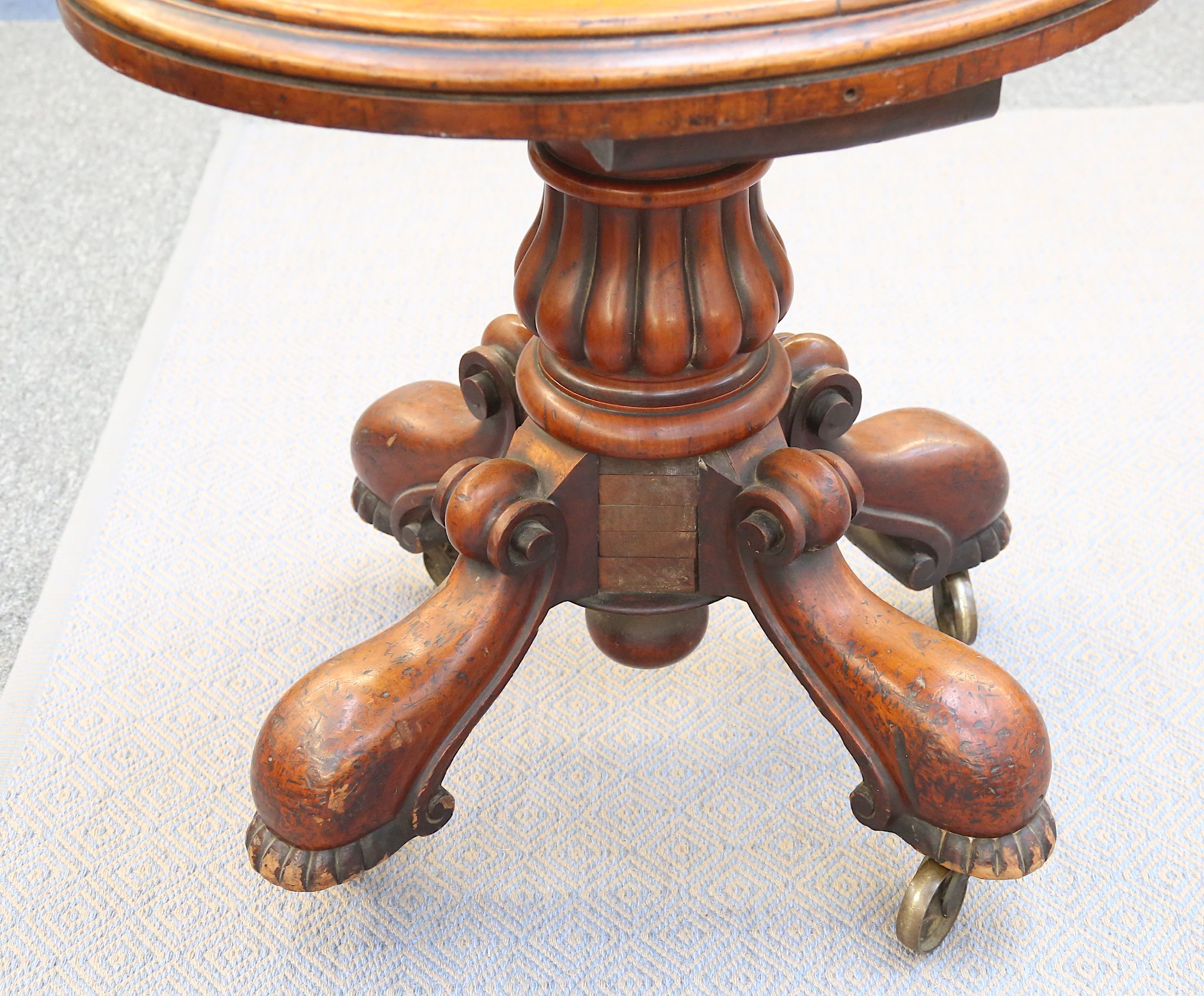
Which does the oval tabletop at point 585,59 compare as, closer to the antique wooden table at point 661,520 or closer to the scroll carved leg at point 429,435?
the antique wooden table at point 661,520

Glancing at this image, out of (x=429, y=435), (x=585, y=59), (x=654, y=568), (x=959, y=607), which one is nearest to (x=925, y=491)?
(x=959, y=607)

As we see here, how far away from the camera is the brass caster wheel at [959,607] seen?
1097 millimetres

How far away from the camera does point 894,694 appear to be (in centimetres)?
83

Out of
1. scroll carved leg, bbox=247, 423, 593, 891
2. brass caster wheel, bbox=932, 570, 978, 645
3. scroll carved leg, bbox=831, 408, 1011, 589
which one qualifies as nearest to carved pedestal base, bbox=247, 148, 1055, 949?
scroll carved leg, bbox=247, 423, 593, 891

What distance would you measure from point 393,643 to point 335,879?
0.47 feet

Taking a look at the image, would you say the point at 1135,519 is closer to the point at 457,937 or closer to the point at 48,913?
the point at 457,937

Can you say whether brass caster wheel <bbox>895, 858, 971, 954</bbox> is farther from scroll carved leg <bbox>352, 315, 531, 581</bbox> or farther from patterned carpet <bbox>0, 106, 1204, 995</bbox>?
scroll carved leg <bbox>352, 315, 531, 581</bbox>

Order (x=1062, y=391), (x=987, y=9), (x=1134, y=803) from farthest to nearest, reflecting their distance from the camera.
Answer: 1. (x=1062, y=391)
2. (x=1134, y=803)
3. (x=987, y=9)

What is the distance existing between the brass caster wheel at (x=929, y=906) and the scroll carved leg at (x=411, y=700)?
0.92ft

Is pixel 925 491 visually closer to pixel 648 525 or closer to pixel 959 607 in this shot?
pixel 959 607

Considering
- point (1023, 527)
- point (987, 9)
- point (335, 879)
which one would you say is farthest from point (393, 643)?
point (1023, 527)

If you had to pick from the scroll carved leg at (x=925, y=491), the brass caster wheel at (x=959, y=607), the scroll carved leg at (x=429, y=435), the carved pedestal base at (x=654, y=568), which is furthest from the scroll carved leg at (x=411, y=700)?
the brass caster wheel at (x=959, y=607)

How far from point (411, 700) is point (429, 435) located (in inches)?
10.5

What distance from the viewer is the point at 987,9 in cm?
61
